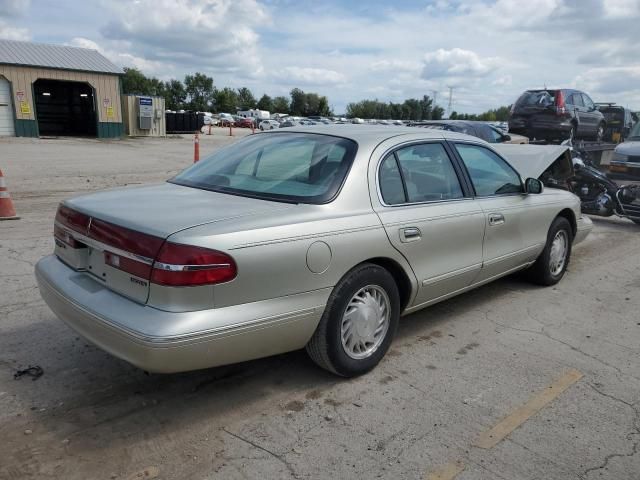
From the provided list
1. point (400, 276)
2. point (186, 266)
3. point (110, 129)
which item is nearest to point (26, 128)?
point (110, 129)

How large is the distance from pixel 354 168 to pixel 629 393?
7.34 ft

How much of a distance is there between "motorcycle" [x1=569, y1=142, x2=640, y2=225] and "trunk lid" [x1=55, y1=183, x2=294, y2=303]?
7391 mm

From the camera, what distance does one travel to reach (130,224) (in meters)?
2.78

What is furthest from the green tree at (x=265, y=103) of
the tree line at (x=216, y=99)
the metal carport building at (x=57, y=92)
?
the metal carport building at (x=57, y=92)

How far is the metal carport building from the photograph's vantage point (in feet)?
78.4

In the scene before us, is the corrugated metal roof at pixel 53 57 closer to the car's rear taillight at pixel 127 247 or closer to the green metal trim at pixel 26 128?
the green metal trim at pixel 26 128

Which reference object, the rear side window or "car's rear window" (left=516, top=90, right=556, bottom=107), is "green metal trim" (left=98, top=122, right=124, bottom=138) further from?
the rear side window

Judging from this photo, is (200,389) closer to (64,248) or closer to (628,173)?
(64,248)

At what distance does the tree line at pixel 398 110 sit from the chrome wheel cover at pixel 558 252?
93367 millimetres

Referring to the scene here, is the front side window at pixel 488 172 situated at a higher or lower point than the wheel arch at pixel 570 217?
higher

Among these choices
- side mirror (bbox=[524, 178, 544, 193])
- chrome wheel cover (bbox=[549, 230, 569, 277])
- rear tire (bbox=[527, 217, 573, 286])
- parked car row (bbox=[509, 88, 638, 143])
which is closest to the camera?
side mirror (bbox=[524, 178, 544, 193])

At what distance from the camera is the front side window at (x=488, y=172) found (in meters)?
4.39

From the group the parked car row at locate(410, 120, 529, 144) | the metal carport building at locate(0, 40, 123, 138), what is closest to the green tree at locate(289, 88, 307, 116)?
Answer: the metal carport building at locate(0, 40, 123, 138)

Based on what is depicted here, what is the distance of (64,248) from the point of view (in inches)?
131
